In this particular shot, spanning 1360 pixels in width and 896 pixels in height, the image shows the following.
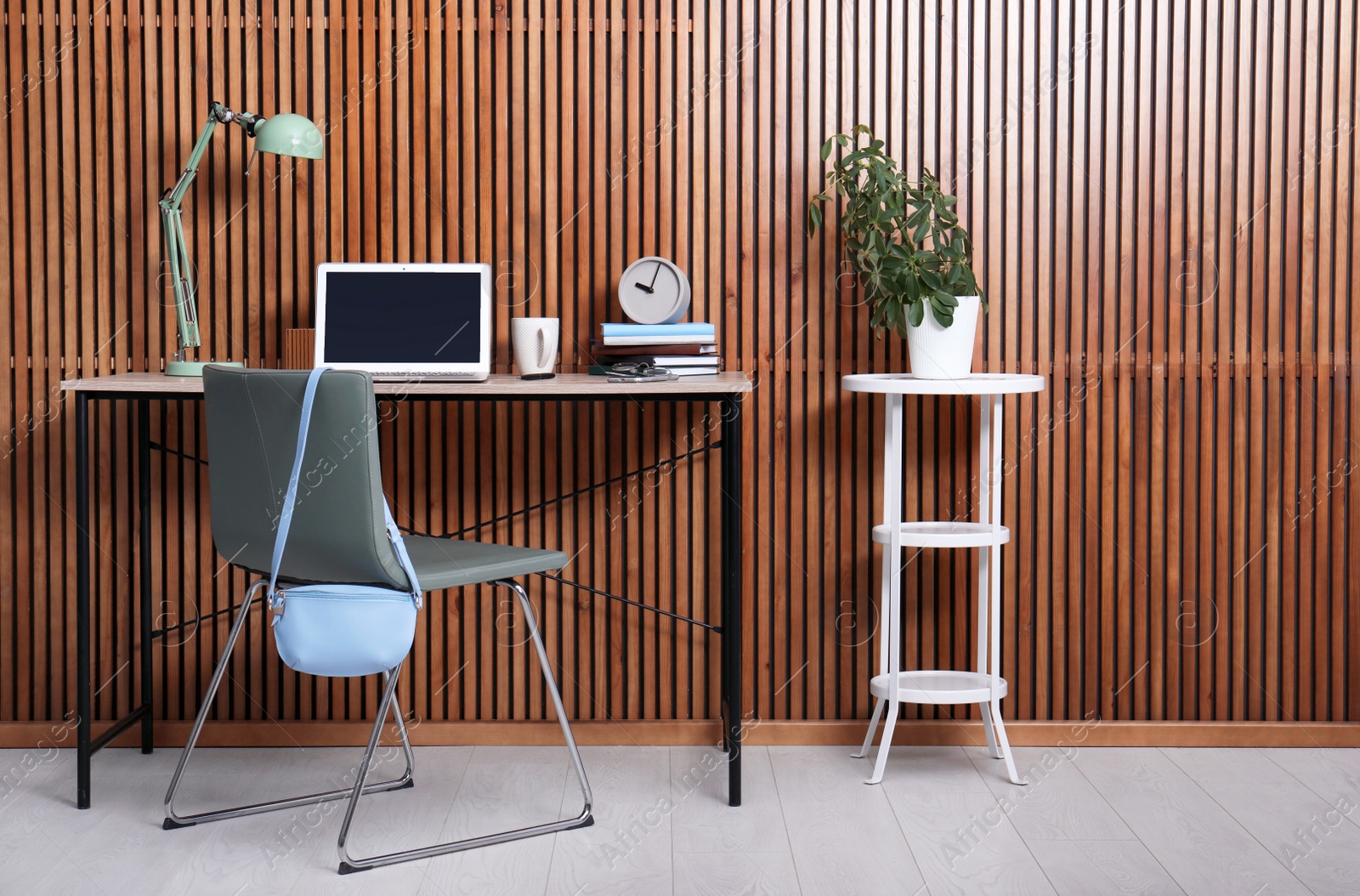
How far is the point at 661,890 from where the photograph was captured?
248cm

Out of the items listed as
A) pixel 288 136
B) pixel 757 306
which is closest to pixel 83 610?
pixel 288 136

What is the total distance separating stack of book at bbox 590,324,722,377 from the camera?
3.09m

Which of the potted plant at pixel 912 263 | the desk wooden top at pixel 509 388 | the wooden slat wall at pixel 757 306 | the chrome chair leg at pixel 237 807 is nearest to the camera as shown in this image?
the chrome chair leg at pixel 237 807

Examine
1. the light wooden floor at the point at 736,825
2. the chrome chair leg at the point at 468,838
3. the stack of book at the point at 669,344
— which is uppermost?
the stack of book at the point at 669,344

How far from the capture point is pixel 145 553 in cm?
334

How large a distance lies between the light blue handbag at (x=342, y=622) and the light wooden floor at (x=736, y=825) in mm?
467

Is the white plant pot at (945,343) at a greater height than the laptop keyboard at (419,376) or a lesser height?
greater

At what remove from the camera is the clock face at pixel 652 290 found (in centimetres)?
324

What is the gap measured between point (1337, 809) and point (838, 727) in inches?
50.8

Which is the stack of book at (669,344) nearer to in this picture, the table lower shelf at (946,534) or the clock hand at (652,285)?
the clock hand at (652,285)

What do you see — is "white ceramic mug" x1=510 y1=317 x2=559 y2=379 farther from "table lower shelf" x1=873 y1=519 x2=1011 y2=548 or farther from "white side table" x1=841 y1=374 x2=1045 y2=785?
"table lower shelf" x1=873 y1=519 x2=1011 y2=548

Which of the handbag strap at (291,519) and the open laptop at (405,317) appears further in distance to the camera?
the open laptop at (405,317)

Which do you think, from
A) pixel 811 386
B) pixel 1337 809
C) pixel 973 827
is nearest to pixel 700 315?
pixel 811 386

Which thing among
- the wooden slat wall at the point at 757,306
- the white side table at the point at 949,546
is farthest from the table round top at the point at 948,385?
→ the wooden slat wall at the point at 757,306
